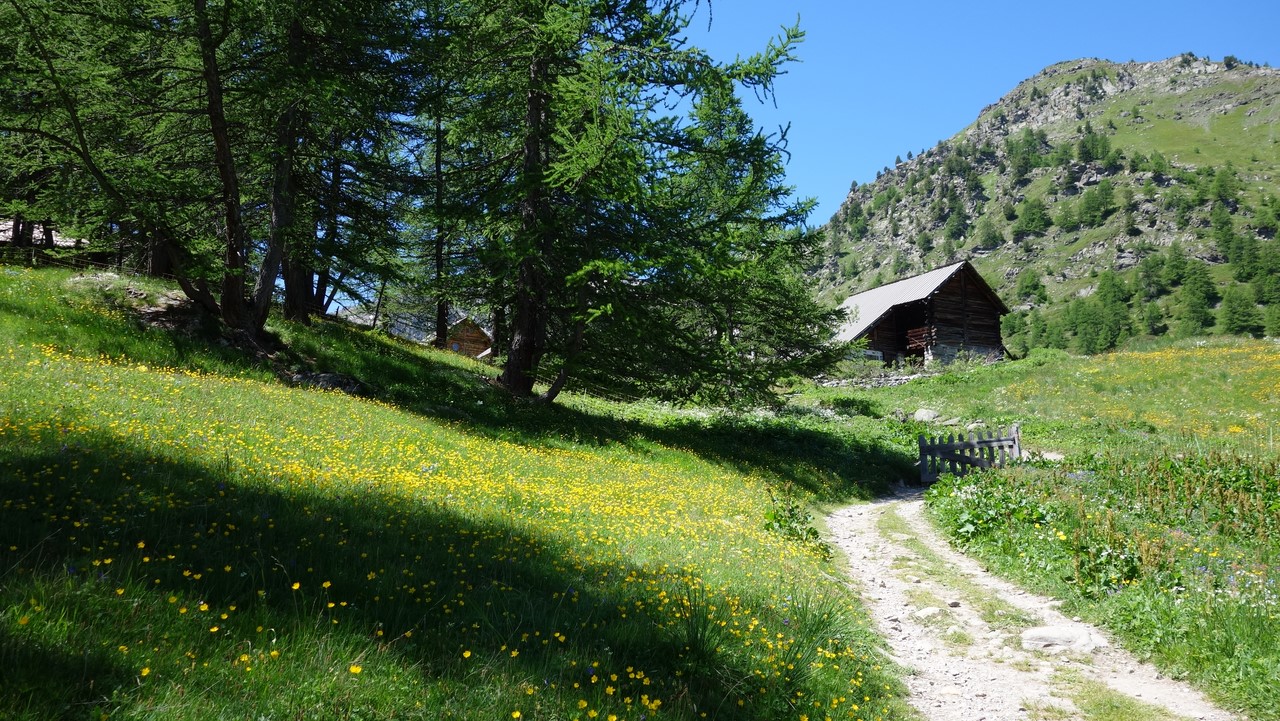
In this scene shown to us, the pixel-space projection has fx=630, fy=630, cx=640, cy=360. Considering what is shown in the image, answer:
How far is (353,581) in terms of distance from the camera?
439 centimetres

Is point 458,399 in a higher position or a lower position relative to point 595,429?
higher

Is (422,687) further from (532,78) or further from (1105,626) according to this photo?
(532,78)

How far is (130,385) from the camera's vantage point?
951cm

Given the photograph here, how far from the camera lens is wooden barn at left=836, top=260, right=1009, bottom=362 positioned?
154 ft

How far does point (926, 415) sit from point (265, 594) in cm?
2784

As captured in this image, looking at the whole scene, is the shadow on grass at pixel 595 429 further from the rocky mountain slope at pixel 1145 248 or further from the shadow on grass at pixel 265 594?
the rocky mountain slope at pixel 1145 248

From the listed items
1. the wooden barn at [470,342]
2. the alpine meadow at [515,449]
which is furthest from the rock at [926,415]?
the wooden barn at [470,342]

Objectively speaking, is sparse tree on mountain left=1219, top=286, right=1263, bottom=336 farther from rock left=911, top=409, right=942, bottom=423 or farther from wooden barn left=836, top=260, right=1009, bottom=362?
rock left=911, top=409, right=942, bottom=423

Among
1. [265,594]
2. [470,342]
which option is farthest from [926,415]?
[470,342]

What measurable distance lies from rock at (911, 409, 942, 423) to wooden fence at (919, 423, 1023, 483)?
31.3 ft

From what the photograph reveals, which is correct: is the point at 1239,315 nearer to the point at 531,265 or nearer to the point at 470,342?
the point at 470,342

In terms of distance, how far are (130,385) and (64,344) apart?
12.6 feet

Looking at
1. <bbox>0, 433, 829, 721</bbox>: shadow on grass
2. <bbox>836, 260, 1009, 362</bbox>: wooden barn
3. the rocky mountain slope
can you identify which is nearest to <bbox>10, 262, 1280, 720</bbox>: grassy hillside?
<bbox>0, 433, 829, 721</bbox>: shadow on grass

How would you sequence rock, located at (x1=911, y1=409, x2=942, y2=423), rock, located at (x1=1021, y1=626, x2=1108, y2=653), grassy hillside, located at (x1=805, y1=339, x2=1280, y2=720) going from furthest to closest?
rock, located at (x1=911, y1=409, x2=942, y2=423) → rock, located at (x1=1021, y1=626, x2=1108, y2=653) → grassy hillside, located at (x1=805, y1=339, x2=1280, y2=720)
